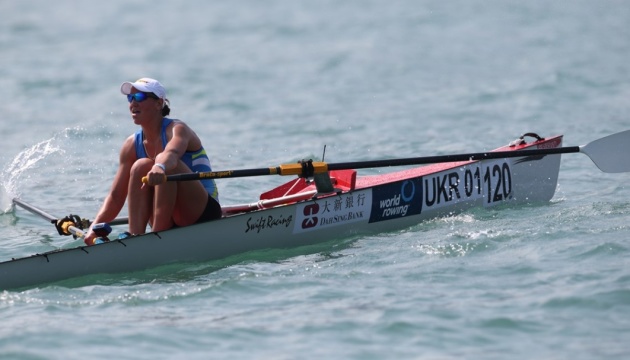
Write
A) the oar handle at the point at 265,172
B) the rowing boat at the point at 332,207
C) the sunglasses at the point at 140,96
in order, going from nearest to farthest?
1. the rowing boat at the point at 332,207
2. the oar handle at the point at 265,172
3. the sunglasses at the point at 140,96

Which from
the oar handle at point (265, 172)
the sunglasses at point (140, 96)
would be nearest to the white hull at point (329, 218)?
the oar handle at point (265, 172)

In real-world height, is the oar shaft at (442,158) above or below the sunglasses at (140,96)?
below

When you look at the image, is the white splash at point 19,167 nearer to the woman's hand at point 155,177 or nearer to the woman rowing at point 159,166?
the woman rowing at point 159,166

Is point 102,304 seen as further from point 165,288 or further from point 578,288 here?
point 578,288

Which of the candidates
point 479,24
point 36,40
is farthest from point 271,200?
point 36,40

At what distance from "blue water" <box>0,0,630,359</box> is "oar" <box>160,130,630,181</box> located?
1.30 feet

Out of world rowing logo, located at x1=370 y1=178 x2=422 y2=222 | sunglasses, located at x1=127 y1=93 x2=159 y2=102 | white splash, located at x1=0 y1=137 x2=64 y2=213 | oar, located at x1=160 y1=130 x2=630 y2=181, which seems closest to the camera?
sunglasses, located at x1=127 y1=93 x2=159 y2=102

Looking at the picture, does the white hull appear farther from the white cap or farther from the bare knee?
the white cap

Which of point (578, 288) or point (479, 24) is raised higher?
point (479, 24)

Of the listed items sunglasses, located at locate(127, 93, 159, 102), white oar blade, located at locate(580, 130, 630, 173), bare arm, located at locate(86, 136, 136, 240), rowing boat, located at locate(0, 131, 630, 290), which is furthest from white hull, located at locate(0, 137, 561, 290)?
sunglasses, located at locate(127, 93, 159, 102)

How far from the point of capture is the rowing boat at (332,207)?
27.3 feet

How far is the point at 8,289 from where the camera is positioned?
26.4ft

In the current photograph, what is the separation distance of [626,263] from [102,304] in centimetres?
387

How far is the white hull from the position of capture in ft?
27.0
